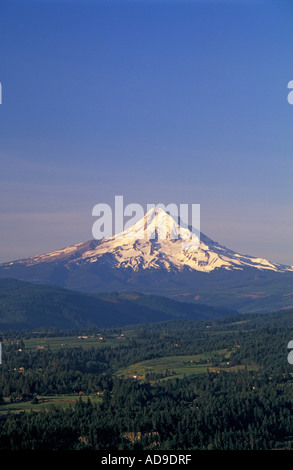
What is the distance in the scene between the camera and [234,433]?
593 feet

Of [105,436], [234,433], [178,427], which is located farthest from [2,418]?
[234,433]
